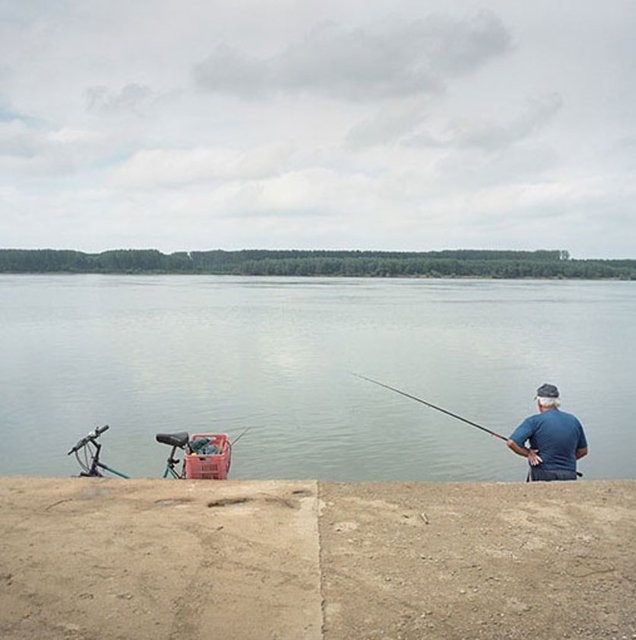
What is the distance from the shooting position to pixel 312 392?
15.8 metres

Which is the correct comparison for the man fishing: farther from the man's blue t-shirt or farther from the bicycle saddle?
the bicycle saddle

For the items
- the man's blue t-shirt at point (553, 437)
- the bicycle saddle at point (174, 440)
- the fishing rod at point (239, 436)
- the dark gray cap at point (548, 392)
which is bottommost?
the fishing rod at point (239, 436)

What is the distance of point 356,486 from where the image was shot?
19.0ft

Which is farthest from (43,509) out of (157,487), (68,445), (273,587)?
(68,445)

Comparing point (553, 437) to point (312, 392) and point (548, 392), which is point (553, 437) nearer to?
point (548, 392)

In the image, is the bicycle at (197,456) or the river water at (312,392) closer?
the bicycle at (197,456)

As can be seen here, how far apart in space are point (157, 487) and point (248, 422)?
713cm

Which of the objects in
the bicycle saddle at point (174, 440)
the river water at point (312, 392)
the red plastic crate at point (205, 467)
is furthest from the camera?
the river water at point (312, 392)

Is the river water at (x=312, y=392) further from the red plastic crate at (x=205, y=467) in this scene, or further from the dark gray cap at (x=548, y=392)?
the dark gray cap at (x=548, y=392)

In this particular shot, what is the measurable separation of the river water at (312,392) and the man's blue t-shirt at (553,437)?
3.63m

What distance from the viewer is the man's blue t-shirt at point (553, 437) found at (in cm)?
615

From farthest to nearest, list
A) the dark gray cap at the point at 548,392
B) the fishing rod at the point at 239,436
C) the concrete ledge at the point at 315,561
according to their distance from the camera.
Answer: the fishing rod at the point at 239,436 → the dark gray cap at the point at 548,392 → the concrete ledge at the point at 315,561

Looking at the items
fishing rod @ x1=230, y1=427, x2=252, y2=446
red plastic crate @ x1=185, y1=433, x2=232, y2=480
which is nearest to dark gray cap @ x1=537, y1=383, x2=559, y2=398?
red plastic crate @ x1=185, y1=433, x2=232, y2=480

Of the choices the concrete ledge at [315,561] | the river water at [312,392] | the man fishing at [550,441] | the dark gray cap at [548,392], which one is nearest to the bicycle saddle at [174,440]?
the concrete ledge at [315,561]
